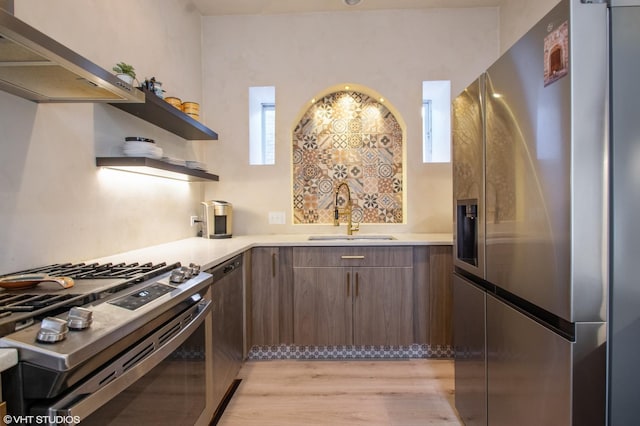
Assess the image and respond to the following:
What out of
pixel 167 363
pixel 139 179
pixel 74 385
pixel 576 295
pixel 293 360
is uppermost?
pixel 139 179

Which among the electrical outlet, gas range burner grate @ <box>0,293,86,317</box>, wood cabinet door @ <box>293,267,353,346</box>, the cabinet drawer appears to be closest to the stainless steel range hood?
gas range burner grate @ <box>0,293,86,317</box>

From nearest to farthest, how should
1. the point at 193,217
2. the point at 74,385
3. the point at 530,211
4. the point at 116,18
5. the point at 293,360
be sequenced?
the point at 74,385 < the point at 530,211 < the point at 116,18 < the point at 293,360 < the point at 193,217

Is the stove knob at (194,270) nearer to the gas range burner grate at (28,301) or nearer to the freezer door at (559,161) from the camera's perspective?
the gas range burner grate at (28,301)

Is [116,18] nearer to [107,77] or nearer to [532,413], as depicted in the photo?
[107,77]

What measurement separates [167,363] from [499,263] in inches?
49.7

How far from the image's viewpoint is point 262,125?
3.16m

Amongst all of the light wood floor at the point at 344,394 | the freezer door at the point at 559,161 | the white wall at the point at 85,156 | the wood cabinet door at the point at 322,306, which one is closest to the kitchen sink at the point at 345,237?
the wood cabinet door at the point at 322,306

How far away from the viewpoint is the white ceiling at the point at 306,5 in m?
2.82

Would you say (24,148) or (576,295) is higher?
(24,148)

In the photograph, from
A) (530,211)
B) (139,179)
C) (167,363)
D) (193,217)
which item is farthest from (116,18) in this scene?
(530,211)

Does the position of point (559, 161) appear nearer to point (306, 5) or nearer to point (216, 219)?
point (216, 219)

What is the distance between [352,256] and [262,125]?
59.6 inches

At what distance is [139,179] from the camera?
2.11m

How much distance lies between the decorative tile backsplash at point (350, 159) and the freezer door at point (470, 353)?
138cm
